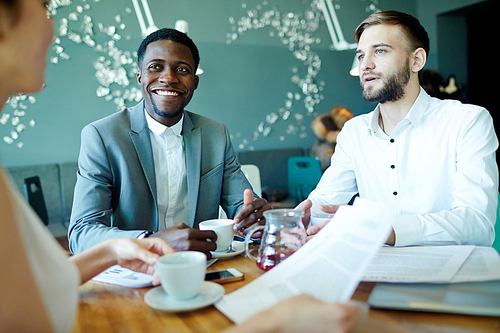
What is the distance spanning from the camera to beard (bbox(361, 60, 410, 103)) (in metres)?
1.57

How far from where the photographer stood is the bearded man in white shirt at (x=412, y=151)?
3.84 ft

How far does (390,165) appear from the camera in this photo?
1.50 m

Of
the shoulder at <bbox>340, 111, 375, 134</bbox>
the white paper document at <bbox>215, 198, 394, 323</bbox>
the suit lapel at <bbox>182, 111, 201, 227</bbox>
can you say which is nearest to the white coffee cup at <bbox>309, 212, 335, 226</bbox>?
the white paper document at <bbox>215, 198, 394, 323</bbox>

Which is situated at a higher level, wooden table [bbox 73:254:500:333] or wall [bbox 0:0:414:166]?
wall [bbox 0:0:414:166]

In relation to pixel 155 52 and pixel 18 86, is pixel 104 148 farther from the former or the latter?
pixel 18 86

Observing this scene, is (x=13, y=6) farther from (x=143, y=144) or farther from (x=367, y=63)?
(x=367, y=63)

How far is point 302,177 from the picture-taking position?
12.7 ft

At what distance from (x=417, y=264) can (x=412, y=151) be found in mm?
762

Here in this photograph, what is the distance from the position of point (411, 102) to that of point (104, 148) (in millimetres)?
1243

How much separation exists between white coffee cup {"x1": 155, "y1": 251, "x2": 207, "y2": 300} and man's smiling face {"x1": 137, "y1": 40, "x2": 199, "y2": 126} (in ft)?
3.26

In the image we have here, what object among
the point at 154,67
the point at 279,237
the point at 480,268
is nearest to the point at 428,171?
the point at 480,268

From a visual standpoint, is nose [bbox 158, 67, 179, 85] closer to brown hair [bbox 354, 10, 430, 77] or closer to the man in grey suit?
the man in grey suit

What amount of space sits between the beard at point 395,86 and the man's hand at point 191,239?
3.29ft

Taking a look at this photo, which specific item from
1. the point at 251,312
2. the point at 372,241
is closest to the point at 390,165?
the point at 372,241
